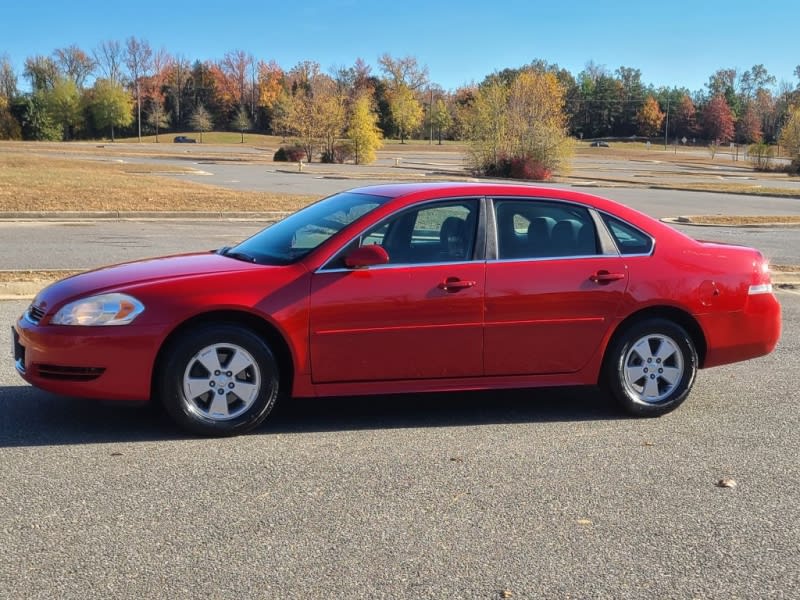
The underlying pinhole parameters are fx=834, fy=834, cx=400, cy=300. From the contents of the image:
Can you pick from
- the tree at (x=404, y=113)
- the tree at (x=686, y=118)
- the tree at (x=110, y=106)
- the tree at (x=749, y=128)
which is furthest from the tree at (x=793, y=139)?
the tree at (x=110, y=106)

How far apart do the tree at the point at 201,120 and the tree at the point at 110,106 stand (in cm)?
977

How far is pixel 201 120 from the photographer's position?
396ft

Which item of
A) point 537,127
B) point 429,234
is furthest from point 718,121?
point 429,234

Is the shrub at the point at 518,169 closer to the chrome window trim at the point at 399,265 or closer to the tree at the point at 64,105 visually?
the chrome window trim at the point at 399,265

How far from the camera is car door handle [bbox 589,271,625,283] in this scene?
5660mm

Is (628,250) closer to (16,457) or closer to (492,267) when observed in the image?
(492,267)

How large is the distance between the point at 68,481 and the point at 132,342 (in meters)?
0.91

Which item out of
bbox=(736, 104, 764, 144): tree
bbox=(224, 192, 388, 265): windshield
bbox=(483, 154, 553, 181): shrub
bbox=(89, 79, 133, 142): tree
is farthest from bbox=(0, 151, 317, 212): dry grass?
bbox=(736, 104, 764, 144): tree

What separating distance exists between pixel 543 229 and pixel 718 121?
151 m

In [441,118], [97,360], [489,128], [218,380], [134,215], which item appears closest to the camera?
[97,360]

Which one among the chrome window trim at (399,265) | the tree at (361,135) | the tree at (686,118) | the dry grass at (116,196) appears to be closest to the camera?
the chrome window trim at (399,265)

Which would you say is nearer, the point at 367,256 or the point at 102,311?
the point at 102,311

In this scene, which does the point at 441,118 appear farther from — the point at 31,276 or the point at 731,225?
the point at 31,276

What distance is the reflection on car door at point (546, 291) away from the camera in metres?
5.49
